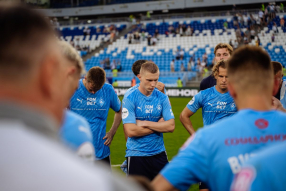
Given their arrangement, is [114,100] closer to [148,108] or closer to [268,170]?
[148,108]

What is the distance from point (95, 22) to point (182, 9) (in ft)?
40.8

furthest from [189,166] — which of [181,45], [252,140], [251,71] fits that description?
[181,45]

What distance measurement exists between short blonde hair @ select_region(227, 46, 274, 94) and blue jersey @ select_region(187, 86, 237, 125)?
9.17 feet

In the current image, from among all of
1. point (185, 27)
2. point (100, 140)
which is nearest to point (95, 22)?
point (185, 27)

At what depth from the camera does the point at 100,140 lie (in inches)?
215

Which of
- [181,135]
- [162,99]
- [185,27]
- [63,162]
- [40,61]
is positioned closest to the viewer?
[63,162]

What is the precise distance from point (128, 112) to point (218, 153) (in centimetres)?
323

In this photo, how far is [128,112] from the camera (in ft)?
16.3

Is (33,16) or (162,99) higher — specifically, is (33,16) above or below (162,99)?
above

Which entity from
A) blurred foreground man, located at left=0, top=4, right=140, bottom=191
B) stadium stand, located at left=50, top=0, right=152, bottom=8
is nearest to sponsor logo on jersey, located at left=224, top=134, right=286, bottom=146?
blurred foreground man, located at left=0, top=4, right=140, bottom=191

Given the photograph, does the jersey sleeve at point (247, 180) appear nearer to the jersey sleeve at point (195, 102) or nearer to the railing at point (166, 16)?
the jersey sleeve at point (195, 102)

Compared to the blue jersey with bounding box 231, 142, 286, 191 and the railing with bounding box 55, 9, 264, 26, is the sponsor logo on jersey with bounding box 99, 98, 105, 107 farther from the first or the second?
the railing with bounding box 55, 9, 264, 26

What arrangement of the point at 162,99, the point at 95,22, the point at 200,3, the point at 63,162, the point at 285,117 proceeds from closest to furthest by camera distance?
1. the point at 63,162
2. the point at 285,117
3. the point at 162,99
4. the point at 200,3
5. the point at 95,22

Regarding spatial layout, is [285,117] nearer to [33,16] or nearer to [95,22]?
[33,16]
